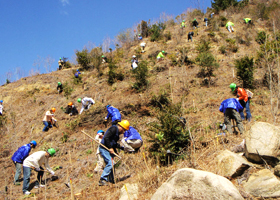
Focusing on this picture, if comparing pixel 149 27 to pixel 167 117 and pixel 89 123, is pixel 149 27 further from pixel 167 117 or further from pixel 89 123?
pixel 167 117

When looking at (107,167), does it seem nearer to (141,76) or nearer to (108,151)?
(108,151)

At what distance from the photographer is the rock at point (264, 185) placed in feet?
8.94

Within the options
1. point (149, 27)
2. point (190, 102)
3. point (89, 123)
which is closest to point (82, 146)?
point (89, 123)

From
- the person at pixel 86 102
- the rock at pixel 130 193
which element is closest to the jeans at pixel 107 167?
the rock at pixel 130 193

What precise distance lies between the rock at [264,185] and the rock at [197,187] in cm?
55

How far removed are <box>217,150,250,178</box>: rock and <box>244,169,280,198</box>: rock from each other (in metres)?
0.19

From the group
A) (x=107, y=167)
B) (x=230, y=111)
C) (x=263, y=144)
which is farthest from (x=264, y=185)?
(x=230, y=111)

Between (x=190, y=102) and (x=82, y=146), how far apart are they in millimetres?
5144

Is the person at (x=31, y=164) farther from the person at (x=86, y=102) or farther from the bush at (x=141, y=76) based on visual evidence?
the bush at (x=141, y=76)

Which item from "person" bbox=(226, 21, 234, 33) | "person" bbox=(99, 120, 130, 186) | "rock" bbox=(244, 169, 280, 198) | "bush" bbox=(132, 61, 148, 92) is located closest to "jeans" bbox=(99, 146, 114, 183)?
"person" bbox=(99, 120, 130, 186)

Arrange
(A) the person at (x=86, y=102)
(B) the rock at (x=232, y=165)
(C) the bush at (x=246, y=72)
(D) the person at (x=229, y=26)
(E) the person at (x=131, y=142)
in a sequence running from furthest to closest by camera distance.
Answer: (D) the person at (x=229, y=26) → (A) the person at (x=86, y=102) → (C) the bush at (x=246, y=72) → (E) the person at (x=131, y=142) → (B) the rock at (x=232, y=165)

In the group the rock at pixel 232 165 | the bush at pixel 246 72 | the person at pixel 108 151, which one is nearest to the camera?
the rock at pixel 232 165

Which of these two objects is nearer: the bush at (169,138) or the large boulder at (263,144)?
the large boulder at (263,144)

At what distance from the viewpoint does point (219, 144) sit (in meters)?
4.42
